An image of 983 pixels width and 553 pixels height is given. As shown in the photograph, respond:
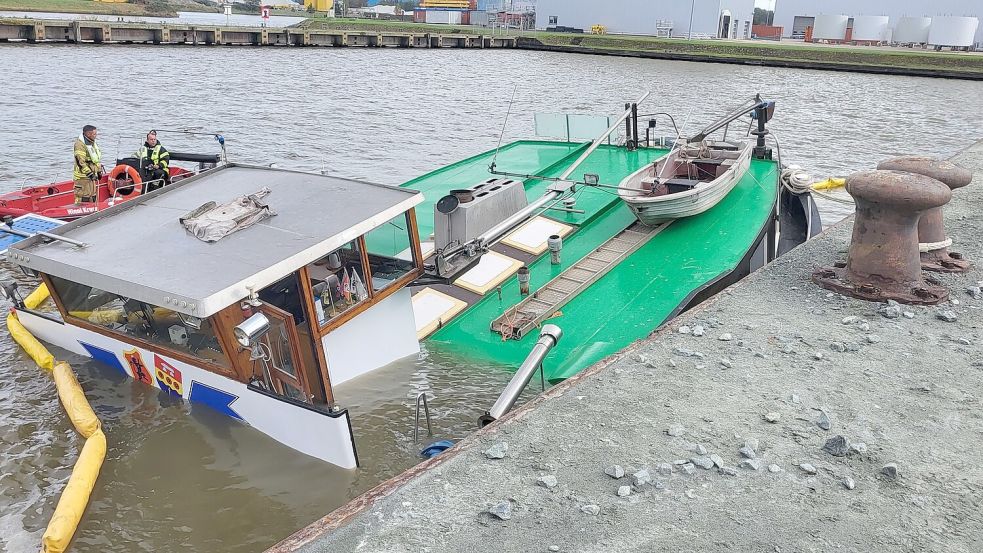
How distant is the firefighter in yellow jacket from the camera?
13977 millimetres

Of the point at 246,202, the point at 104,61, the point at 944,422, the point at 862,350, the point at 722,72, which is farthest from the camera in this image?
the point at 722,72

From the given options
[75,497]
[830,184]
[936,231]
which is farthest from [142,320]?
[830,184]

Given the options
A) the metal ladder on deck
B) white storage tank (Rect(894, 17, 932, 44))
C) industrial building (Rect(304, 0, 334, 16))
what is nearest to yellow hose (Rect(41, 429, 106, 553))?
the metal ladder on deck

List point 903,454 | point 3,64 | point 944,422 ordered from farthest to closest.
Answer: point 3,64
point 944,422
point 903,454

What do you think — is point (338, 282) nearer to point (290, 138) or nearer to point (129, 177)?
point (129, 177)

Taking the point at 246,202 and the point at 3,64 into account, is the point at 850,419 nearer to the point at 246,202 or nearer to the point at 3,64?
the point at 246,202

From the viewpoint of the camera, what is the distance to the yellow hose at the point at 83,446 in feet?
21.4

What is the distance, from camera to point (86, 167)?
556 inches

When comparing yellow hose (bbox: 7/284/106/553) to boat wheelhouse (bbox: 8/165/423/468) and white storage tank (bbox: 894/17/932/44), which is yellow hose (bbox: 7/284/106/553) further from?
white storage tank (bbox: 894/17/932/44)

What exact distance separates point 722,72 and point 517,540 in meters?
48.9

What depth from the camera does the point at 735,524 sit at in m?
4.69

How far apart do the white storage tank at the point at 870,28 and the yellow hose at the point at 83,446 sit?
239 feet

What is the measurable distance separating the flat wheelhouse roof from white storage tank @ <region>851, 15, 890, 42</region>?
2806 inches

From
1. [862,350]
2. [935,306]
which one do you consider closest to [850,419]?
[862,350]
